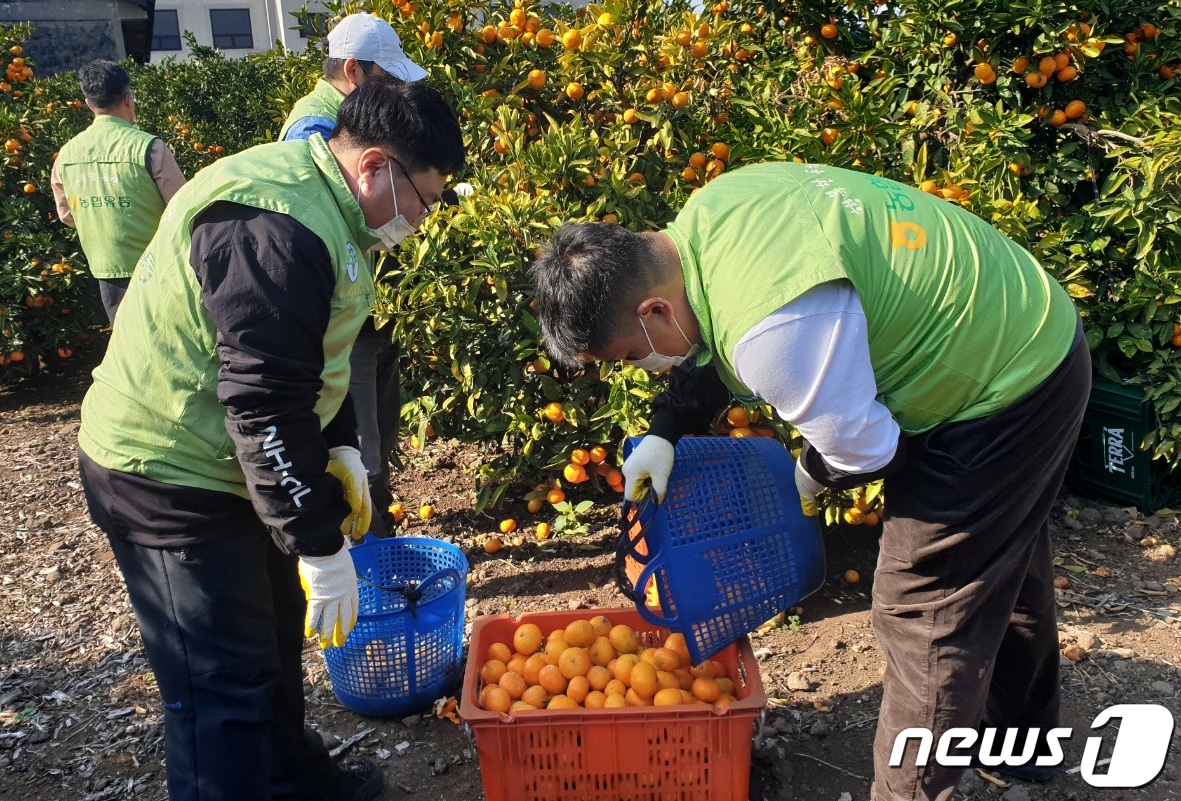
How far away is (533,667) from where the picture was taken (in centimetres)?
271

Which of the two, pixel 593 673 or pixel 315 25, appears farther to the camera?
pixel 315 25

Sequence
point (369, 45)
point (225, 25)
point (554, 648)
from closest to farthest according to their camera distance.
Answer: point (554, 648) → point (369, 45) → point (225, 25)

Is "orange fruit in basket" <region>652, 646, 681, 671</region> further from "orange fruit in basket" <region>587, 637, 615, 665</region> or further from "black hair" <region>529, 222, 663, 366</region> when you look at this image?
"black hair" <region>529, 222, 663, 366</region>

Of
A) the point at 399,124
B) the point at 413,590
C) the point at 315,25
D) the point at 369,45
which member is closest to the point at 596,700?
the point at 413,590

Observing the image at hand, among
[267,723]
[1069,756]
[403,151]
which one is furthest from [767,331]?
[1069,756]

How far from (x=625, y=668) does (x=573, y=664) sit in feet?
0.51

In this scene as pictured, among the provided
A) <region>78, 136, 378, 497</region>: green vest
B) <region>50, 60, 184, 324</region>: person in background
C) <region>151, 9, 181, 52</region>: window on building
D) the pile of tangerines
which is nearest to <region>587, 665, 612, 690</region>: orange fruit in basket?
the pile of tangerines

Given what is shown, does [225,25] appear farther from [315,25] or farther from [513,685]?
[513,685]

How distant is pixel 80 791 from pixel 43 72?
10382 mm

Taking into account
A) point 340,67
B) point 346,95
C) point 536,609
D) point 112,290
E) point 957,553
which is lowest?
point 536,609

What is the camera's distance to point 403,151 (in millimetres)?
2111

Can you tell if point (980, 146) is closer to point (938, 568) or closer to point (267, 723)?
point (938, 568)

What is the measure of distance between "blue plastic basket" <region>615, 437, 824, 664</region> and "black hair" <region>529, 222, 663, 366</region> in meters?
0.62

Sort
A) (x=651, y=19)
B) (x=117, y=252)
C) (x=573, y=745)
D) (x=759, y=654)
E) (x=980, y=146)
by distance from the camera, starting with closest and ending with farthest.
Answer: (x=573, y=745), (x=759, y=654), (x=980, y=146), (x=651, y=19), (x=117, y=252)
